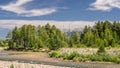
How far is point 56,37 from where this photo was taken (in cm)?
14112

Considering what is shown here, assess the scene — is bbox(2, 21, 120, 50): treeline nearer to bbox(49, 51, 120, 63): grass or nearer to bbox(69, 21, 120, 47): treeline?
bbox(69, 21, 120, 47): treeline

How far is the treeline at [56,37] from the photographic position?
136000 millimetres

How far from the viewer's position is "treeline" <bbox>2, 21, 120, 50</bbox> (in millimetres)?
136000

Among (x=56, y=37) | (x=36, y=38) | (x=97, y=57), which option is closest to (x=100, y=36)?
(x=56, y=37)

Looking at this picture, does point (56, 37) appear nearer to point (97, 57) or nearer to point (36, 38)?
point (36, 38)

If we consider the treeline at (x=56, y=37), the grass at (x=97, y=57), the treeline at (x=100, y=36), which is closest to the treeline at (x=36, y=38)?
the treeline at (x=56, y=37)

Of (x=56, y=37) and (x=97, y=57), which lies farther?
(x=56, y=37)

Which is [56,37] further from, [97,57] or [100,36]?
[97,57]

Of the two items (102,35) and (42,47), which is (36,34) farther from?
(102,35)

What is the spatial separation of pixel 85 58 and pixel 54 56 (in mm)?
18526

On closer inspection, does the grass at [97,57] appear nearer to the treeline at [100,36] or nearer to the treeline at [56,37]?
the treeline at [100,36]

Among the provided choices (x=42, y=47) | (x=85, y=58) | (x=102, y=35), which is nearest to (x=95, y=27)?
(x=102, y=35)

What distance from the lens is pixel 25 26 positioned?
155 metres

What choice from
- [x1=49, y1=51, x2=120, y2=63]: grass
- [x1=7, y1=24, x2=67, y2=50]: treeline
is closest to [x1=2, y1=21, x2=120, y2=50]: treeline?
[x1=7, y1=24, x2=67, y2=50]: treeline
